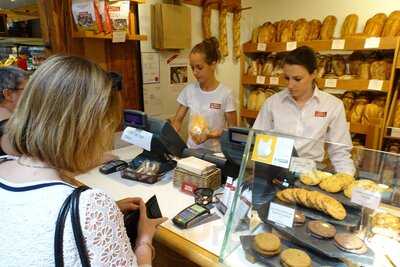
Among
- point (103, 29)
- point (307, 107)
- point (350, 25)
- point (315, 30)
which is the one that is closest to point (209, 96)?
point (307, 107)

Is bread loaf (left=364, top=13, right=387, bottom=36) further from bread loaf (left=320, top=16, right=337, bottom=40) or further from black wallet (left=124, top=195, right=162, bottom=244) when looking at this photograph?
black wallet (left=124, top=195, right=162, bottom=244)

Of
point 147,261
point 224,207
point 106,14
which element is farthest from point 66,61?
point 106,14

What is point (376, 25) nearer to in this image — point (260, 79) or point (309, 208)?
point (260, 79)

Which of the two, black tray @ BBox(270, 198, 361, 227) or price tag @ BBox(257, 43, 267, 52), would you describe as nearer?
black tray @ BBox(270, 198, 361, 227)

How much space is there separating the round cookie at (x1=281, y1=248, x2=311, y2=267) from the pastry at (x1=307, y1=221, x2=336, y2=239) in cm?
8

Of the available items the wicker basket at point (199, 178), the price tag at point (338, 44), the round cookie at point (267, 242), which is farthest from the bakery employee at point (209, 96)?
the price tag at point (338, 44)

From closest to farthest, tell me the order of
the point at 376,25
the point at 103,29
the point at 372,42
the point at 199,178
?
the point at 199,178 → the point at 103,29 → the point at 372,42 → the point at 376,25

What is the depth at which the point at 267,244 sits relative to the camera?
0.89 metres

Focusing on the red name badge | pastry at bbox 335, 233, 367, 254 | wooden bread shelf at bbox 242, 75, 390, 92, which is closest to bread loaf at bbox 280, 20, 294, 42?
wooden bread shelf at bbox 242, 75, 390, 92

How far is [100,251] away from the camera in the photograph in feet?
2.03

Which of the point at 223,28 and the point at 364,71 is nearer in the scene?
the point at 364,71

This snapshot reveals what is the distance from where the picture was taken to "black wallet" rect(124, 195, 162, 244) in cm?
97

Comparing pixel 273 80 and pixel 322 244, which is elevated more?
pixel 273 80

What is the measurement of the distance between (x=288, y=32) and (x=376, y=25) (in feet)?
2.54
